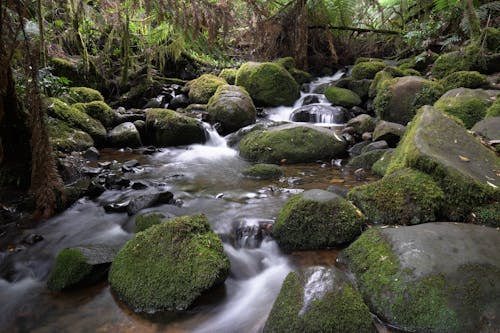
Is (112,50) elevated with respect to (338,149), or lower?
elevated

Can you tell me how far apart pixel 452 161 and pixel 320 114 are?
Result: 19.4ft

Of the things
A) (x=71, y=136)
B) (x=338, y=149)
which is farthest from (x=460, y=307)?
(x=71, y=136)

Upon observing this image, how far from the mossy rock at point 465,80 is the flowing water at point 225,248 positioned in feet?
10.5

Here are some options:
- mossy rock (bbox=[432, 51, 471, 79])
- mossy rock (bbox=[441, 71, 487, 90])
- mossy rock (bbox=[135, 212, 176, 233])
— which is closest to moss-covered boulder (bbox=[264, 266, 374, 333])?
mossy rock (bbox=[135, 212, 176, 233])

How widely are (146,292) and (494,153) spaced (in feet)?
13.3

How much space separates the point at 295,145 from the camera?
6.94 m

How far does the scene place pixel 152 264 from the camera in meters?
2.84

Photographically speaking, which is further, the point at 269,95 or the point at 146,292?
the point at 269,95

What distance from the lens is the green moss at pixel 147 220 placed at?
12.3ft

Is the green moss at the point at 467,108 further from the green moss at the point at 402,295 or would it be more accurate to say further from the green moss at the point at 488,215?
the green moss at the point at 402,295

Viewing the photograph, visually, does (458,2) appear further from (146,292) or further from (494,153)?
(146,292)

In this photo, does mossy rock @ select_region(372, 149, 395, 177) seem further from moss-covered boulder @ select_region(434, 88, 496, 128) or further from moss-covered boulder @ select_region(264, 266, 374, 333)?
moss-covered boulder @ select_region(264, 266, 374, 333)

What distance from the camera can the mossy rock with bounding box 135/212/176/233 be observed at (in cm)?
376

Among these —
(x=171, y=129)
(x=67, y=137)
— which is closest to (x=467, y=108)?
(x=171, y=129)
